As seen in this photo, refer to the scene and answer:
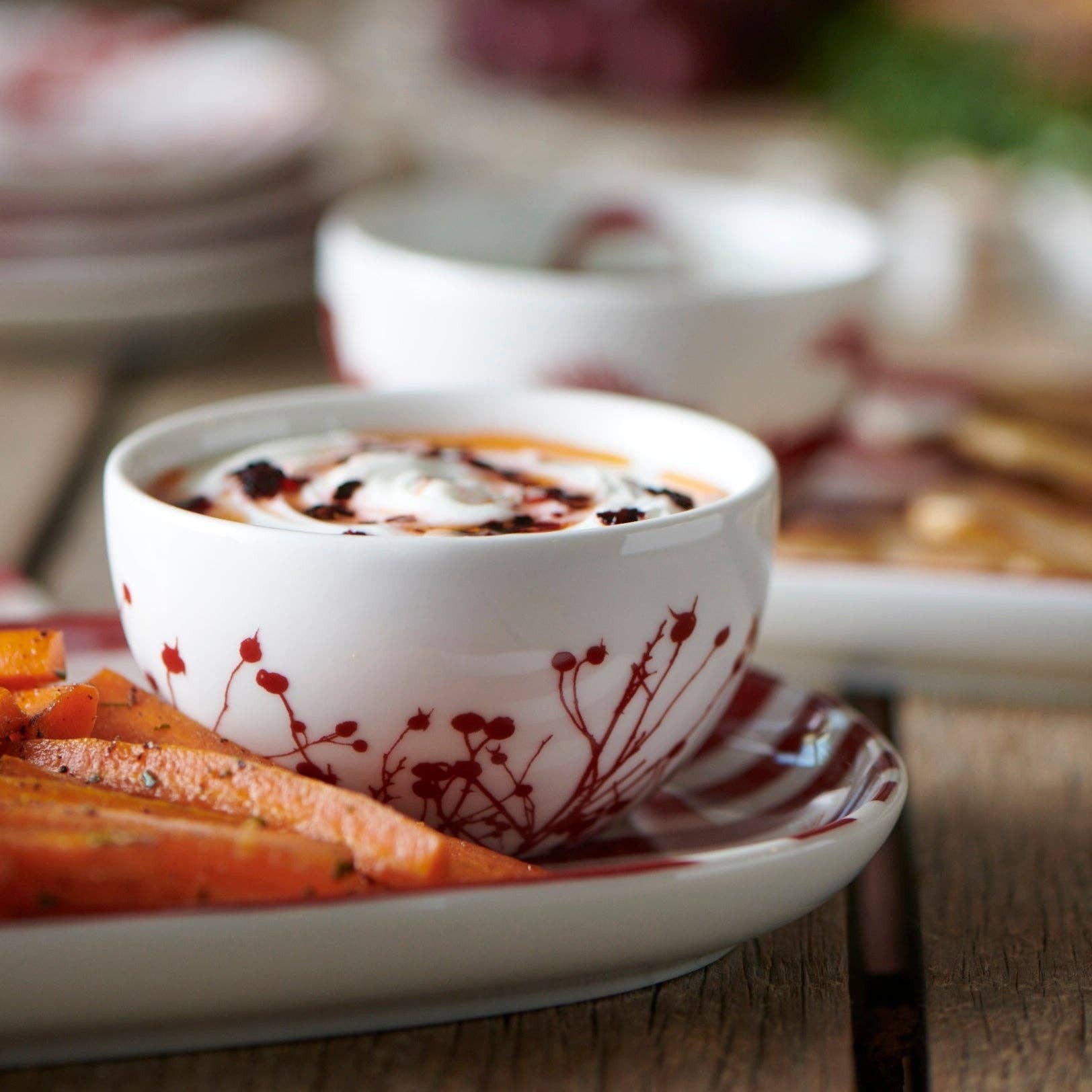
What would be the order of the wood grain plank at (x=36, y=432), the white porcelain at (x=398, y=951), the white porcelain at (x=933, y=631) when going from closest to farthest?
1. the white porcelain at (x=398, y=951)
2. the white porcelain at (x=933, y=631)
3. the wood grain plank at (x=36, y=432)

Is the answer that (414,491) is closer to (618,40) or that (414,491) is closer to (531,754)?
(531,754)

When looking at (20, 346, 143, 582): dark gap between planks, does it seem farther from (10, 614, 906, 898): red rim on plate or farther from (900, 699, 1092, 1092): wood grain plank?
(900, 699, 1092, 1092): wood grain plank

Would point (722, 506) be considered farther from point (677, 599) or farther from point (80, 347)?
point (80, 347)

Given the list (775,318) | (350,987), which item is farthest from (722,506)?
(775,318)

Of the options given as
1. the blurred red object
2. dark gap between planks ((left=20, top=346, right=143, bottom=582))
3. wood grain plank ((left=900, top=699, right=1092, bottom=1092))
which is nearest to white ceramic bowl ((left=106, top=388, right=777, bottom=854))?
wood grain plank ((left=900, top=699, right=1092, bottom=1092))

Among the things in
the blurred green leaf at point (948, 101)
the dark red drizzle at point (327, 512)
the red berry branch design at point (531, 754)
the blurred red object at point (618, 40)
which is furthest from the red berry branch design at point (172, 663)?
the blurred red object at point (618, 40)

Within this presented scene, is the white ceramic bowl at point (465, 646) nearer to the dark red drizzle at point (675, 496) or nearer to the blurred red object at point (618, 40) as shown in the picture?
the dark red drizzle at point (675, 496)
